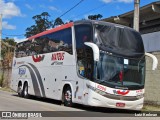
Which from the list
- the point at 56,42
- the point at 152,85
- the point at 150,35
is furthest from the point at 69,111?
the point at 150,35

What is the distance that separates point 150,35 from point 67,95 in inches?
319

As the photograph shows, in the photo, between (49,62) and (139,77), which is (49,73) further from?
(139,77)

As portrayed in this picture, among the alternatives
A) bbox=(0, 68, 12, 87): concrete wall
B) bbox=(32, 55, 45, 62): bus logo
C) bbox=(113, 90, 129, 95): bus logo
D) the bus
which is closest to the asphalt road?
the bus

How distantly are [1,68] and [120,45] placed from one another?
3001cm

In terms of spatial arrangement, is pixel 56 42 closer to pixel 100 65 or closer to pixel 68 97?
pixel 68 97

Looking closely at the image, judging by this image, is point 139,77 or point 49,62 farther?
point 49,62

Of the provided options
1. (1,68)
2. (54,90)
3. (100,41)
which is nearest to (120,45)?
(100,41)

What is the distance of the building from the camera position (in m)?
19.9

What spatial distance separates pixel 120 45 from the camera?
16.0 metres

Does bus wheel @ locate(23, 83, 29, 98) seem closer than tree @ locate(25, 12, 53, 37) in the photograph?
Yes

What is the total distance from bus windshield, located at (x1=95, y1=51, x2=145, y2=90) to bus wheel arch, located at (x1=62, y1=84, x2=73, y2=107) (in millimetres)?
2637

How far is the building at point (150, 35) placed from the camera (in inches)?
784

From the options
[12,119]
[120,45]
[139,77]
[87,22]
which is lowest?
[12,119]

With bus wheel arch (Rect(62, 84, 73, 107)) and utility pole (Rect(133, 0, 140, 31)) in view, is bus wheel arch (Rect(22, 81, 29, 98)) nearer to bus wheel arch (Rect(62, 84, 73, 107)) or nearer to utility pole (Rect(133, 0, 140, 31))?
bus wheel arch (Rect(62, 84, 73, 107))
